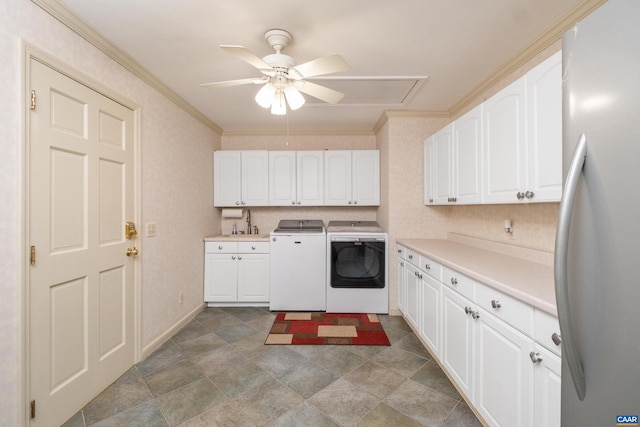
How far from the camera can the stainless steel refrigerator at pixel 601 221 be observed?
602 millimetres

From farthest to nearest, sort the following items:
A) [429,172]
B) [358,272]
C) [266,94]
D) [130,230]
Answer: [358,272]
[429,172]
[130,230]
[266,94]

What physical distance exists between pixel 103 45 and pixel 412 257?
9.58 feet

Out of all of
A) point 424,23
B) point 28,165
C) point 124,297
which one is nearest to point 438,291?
point 424,23

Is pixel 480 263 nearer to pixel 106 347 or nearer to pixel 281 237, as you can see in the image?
pixel 281 237

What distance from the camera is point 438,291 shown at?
1961mm

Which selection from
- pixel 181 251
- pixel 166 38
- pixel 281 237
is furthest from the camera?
pixel 281 237

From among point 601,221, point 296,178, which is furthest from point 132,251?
point 601,221

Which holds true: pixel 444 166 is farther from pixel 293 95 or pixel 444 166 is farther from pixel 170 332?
pixel 170 332

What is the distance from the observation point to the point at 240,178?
141 inches

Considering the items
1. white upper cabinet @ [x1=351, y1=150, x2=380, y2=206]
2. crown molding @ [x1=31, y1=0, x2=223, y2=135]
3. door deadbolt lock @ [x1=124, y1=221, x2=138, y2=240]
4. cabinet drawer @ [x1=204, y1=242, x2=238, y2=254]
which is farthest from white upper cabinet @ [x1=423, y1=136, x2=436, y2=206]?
door deadbolt lock @ [x1=124, y1=221, x2=138, y2=240]

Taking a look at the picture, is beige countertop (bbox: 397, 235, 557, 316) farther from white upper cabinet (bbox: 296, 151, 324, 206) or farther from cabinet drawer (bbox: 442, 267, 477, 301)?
white upper cabinet (bbox: 296, 151, 324, 206)

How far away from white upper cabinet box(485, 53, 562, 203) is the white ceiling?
1.45 ft

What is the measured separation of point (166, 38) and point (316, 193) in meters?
2.26

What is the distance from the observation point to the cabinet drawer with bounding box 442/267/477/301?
1.53m
